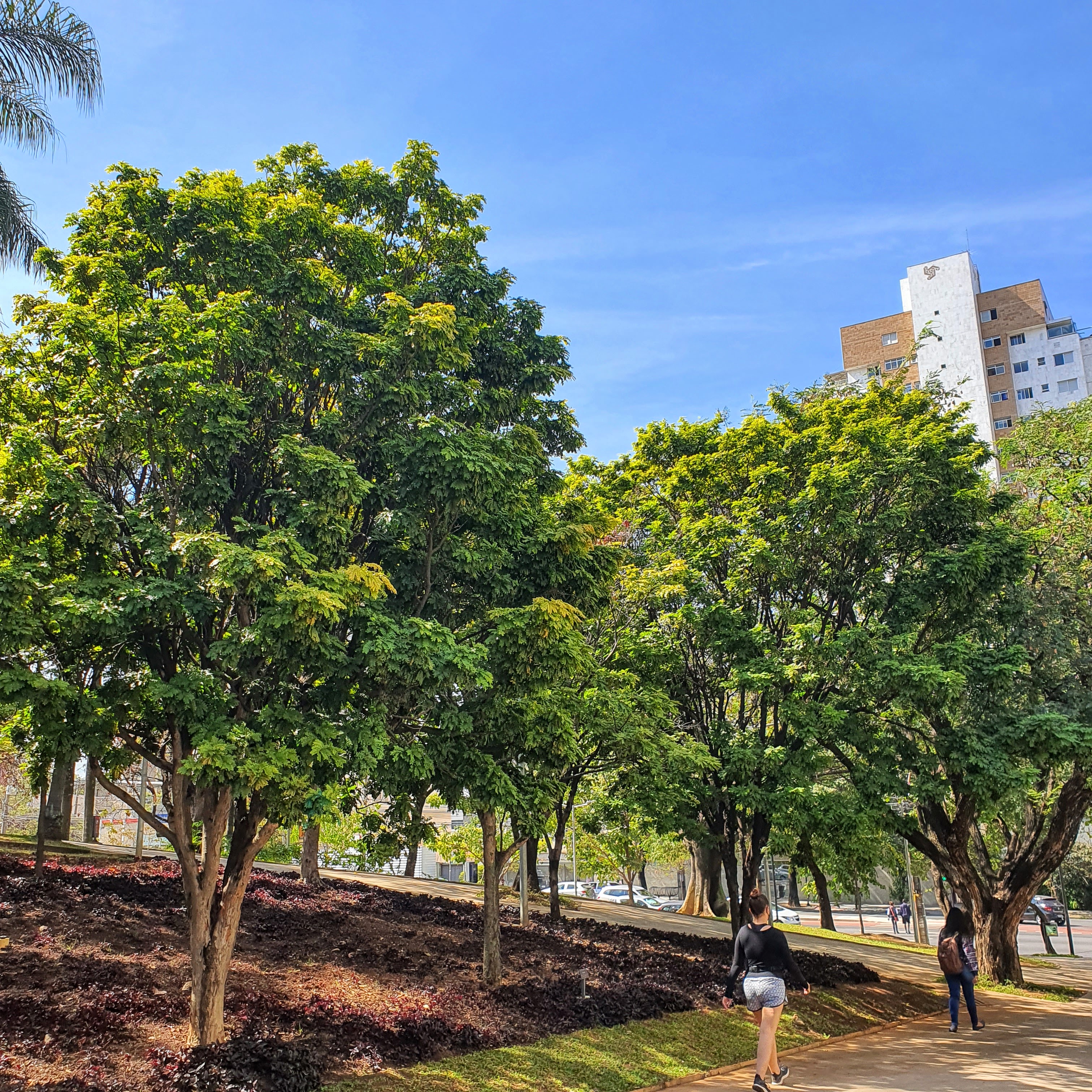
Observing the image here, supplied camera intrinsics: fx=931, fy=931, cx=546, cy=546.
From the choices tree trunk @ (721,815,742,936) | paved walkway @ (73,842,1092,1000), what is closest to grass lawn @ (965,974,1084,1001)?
paved walkway @ (73,842,1092,1000)

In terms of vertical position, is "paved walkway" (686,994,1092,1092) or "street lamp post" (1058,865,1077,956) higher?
"paved walkway" (686,994,1092,1092)

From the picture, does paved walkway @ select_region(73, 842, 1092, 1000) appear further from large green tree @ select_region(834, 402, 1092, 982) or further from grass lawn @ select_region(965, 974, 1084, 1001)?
large green tree @ select_region(834, 402, 1092, 982)

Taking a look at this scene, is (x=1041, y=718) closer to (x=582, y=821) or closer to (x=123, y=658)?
(x=582, y=821)

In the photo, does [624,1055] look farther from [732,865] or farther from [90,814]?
[90,814]

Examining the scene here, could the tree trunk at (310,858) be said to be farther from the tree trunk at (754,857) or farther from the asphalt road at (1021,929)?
the asphalt road at (1021,929)

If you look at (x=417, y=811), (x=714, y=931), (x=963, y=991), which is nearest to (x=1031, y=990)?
(x=963, y=991)

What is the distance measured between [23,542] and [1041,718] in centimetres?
1426

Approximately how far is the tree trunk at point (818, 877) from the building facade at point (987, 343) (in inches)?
1614

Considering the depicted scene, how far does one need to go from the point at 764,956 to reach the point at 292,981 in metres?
6.59

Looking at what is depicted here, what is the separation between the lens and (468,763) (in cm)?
1072

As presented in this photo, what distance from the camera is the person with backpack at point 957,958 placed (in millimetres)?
12656

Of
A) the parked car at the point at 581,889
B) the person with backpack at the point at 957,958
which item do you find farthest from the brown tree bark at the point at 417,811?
the parked car at the point at 581,889

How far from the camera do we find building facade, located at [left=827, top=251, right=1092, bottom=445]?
63.8 meters

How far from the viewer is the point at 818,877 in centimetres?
2802
